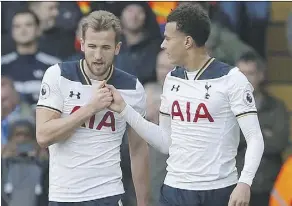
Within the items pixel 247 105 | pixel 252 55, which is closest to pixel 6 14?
pixel 252 55

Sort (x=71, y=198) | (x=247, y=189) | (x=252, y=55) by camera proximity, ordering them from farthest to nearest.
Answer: (x=252, y=55), (x=71, y=198), (x=247, y=189)

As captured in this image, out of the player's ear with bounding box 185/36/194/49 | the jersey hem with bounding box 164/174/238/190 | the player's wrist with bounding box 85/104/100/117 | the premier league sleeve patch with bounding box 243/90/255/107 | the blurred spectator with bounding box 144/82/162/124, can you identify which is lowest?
the blurred spectator with bounding box 144/82/162/124

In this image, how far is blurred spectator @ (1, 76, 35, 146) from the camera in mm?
8578

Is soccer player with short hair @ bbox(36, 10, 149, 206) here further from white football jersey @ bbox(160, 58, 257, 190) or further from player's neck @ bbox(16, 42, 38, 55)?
player's neck @ bbox(16, 42, 38, 55)

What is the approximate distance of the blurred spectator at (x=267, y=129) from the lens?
8102 millimetres

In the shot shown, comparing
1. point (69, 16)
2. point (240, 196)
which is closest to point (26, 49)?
point (69, 16)

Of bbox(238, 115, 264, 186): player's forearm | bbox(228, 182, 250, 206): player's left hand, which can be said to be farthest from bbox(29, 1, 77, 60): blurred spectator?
bbox(228, 182, 250, 206): player's left hand

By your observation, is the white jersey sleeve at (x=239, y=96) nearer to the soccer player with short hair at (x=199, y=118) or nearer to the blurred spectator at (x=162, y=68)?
the soccer player with short hair at (x=199, y=118)

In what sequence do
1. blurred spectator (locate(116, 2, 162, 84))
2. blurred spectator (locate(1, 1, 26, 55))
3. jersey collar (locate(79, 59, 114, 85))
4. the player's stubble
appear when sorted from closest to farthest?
the player's stubble → jersey collar (locate(79, 59, 114, 85)) → blurred spectator (locate(116, 2, 162, 84)) → blurred spectator (locate(1, 1, 26, 55))

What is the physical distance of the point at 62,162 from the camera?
547 centimetres

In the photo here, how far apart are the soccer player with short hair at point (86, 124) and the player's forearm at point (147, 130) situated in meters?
0.14

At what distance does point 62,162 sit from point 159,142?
0.61m

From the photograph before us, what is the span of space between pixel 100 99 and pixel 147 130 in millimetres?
388

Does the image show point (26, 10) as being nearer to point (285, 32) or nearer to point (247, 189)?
point (285, 32)
